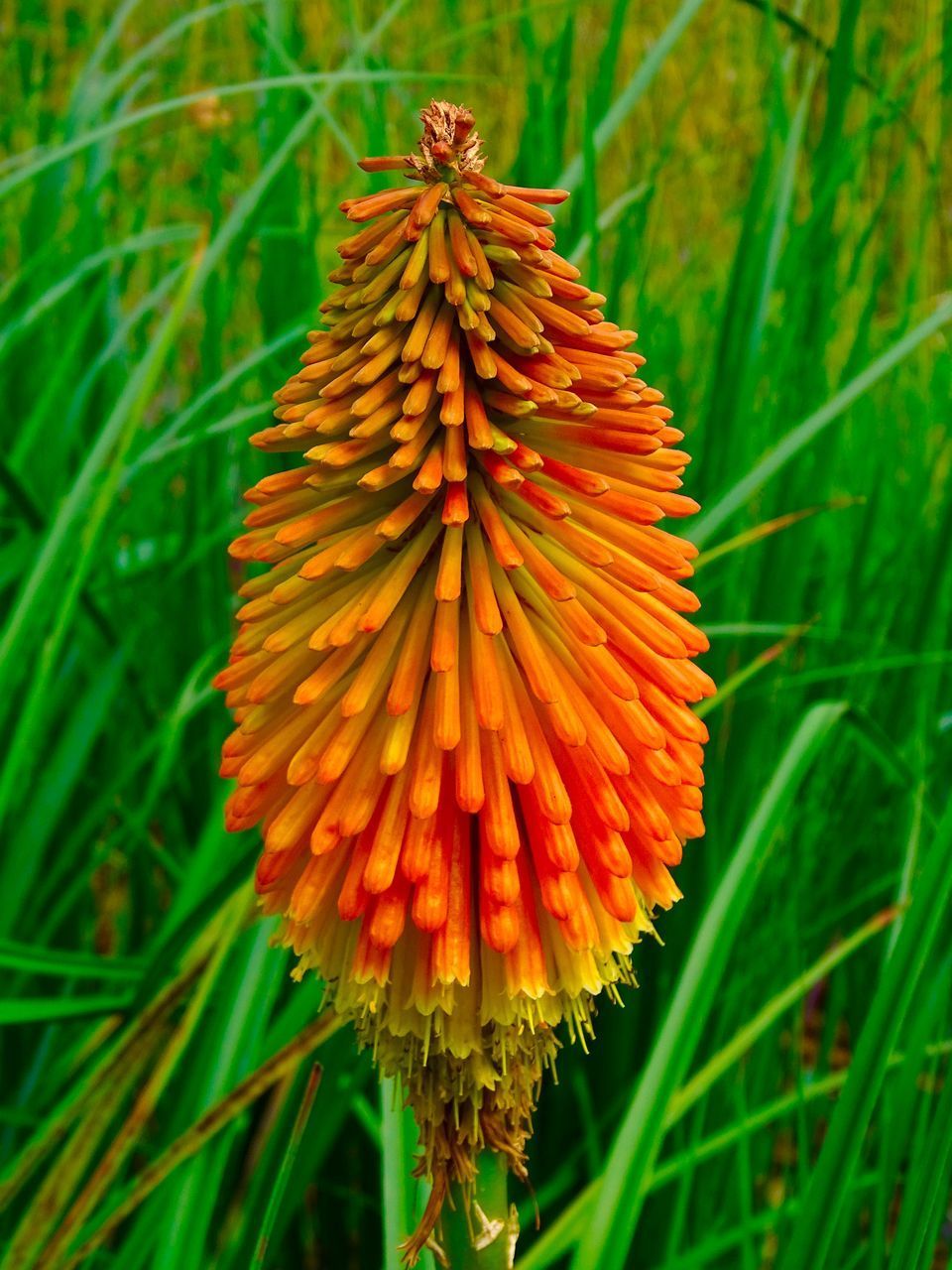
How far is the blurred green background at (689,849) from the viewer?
1559 mm

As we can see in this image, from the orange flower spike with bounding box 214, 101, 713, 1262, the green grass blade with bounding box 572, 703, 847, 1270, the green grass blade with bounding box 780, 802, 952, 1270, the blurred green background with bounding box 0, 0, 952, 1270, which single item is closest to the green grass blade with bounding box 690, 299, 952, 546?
the blurred green background with bounding box 0, 0, 952, 1270

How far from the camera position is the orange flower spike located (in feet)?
3.64

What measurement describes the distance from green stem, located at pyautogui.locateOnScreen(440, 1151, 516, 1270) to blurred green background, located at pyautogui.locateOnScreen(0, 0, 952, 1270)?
→ 0.12 meters

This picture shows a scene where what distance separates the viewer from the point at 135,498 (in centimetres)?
248

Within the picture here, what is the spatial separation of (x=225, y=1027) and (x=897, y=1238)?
92 centimetres

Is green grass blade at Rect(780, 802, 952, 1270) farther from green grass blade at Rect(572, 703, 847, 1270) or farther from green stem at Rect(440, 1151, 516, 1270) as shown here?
green stem at Rect(440, 1151, 516, 1270)

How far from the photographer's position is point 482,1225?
112 centimetres

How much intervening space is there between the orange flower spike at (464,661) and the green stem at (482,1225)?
2 centimetres

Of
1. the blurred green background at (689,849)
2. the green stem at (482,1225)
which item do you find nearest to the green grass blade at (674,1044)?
the blurred green background at (689,849)

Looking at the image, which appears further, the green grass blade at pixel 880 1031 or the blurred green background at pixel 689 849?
the blurred green background at pixel 689 849

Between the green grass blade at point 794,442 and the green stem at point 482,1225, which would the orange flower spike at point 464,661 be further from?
the green grass blade at point 794,442

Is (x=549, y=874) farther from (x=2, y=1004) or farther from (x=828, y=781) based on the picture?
(x=828, y=781)

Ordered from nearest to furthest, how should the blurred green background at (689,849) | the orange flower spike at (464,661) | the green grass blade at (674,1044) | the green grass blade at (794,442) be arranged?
the orange flower spike at (464,661)
the green grass blade at (674,1044)
the blurred green background at (689,849)
the green grass blade at (794,442)

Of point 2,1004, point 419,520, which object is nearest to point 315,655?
point 419,520
